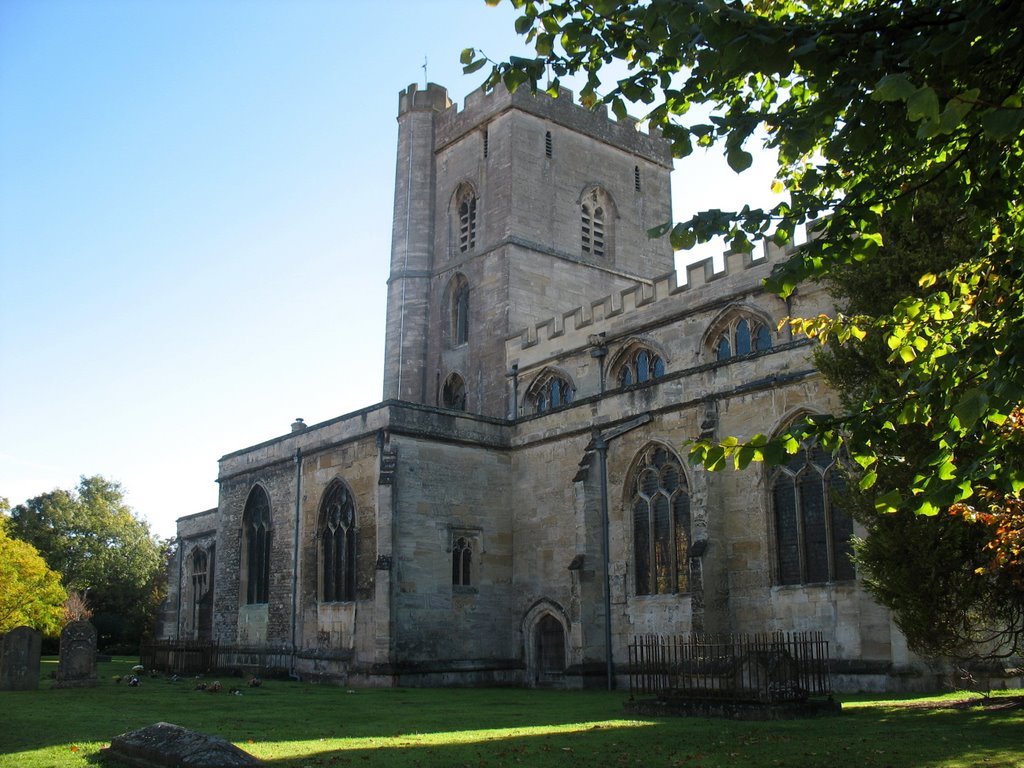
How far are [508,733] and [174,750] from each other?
5066 mm

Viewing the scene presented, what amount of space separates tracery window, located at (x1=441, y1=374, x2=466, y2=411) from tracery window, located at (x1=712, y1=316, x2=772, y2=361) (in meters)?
11.1

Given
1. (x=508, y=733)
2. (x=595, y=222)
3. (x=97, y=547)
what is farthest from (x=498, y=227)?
(x=97, y=547)

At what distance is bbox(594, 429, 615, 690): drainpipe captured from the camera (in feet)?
72.3

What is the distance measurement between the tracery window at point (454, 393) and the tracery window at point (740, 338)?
11127mm

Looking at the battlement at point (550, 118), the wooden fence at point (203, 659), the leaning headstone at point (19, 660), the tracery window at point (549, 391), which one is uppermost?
the battlement at point (550, 118)

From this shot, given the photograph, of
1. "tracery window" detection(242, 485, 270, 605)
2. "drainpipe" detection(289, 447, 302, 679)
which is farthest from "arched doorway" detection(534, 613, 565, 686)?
"tracery window" detection(242, 485, 270, 605)

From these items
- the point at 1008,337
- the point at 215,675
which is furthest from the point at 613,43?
the point at 215,675

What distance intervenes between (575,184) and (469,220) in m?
4.06

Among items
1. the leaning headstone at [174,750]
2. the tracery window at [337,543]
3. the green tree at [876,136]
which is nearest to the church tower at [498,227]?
the tracery window at [337,543]

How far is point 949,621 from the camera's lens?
1324 cm

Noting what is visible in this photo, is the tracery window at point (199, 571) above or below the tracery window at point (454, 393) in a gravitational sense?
below

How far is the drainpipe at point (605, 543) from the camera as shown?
72.3 feet

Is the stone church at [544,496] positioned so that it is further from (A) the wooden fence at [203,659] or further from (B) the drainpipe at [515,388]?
(A) the wooden fence at [203,659]

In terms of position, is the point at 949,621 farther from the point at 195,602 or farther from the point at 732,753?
the point at 195,602
